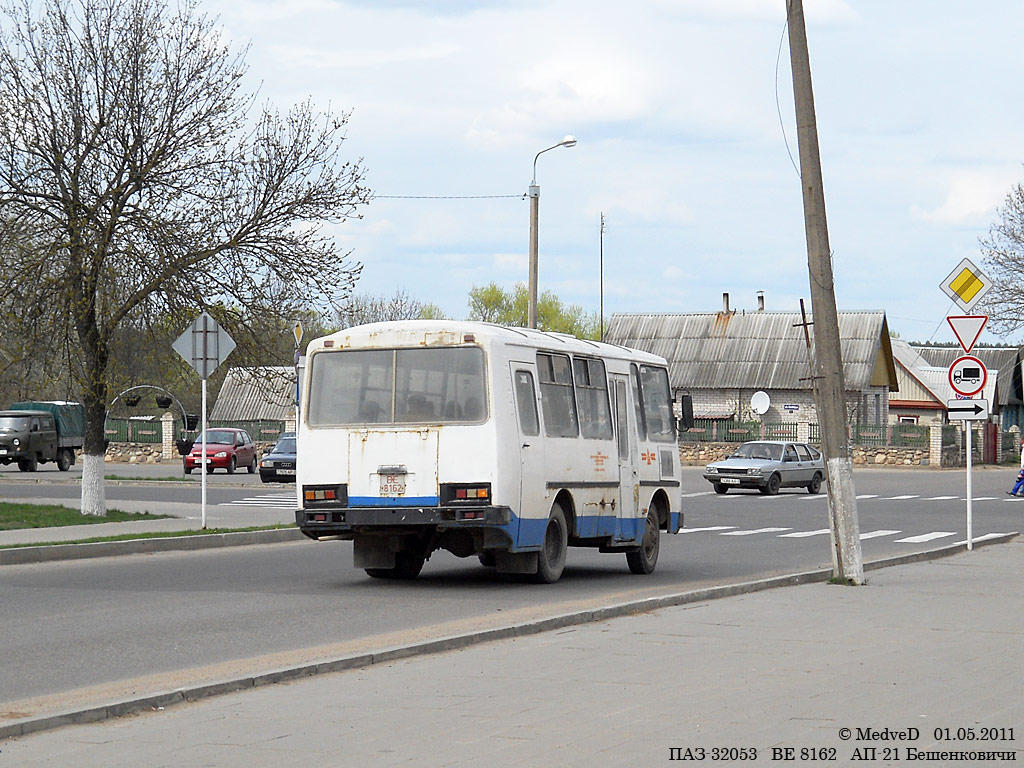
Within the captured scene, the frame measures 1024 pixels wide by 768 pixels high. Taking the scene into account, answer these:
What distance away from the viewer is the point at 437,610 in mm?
13703

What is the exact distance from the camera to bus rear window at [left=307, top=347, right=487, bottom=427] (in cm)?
1556

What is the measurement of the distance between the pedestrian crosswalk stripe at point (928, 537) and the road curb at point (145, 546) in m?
10.0

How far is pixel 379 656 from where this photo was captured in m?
9.89


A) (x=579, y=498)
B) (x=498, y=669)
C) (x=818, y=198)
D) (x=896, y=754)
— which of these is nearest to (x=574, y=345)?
(x=579, y=498)

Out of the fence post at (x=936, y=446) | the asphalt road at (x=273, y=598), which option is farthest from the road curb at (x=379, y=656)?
the fence post at (x=936, y=446)

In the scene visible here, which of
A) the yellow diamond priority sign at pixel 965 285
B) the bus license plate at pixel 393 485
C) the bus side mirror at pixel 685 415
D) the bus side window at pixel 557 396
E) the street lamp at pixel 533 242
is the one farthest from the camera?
the street lamp at pixel 533 242

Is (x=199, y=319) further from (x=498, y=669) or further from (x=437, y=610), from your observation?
(x=498, y=669)

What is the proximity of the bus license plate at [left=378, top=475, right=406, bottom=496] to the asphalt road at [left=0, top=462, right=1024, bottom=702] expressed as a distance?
1025 millimetres

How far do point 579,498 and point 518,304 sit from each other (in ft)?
274

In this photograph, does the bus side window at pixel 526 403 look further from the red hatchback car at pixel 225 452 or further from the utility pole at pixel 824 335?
the red hatchback car at pixel 225 452

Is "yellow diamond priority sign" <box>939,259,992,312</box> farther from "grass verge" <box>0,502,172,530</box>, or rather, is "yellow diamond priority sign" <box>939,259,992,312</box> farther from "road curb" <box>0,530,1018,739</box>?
"grass verge" <box>0,502,172,530</box>

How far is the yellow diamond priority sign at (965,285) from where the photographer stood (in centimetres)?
1948

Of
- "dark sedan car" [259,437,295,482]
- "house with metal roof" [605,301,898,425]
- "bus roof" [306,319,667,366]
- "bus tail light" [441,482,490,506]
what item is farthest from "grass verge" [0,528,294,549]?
"house with metal roof" [605,301,898,425]

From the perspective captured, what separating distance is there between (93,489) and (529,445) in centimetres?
1155
